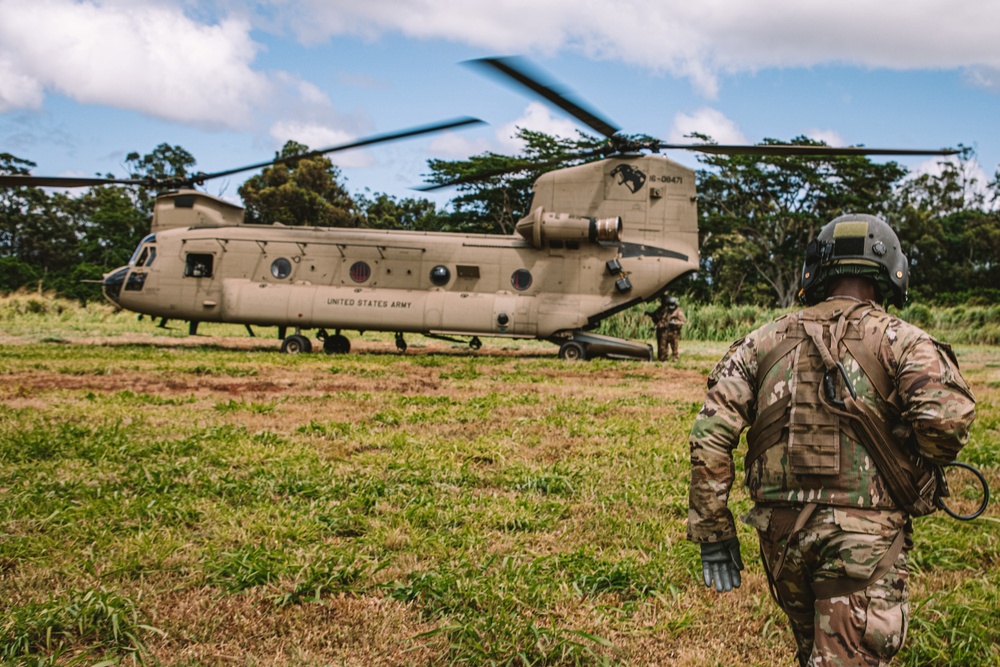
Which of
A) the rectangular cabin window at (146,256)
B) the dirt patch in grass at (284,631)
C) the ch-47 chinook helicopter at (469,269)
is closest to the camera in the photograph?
the dirt patch in grass at (284,631)

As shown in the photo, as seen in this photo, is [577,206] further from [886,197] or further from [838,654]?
[886,197]

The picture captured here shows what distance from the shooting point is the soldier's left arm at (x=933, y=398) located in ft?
7.38

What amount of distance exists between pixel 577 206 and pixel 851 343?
12942 millimetres

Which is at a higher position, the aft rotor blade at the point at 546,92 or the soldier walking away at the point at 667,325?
the aft rotor blade at the point at 546,92

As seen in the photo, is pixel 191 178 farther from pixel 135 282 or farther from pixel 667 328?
pixel 667 328

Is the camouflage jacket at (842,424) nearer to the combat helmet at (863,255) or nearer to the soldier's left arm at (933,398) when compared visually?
the soldier's left arm at (933,398)

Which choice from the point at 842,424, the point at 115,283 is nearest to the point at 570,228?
the point at 115,283

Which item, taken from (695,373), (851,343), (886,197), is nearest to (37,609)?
(851,343)

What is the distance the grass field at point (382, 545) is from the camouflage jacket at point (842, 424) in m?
1.04

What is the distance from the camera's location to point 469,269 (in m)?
15.5

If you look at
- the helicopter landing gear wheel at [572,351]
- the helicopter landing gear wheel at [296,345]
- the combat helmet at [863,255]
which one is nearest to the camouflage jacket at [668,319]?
the helicopter landing gear wheel at [572,351]

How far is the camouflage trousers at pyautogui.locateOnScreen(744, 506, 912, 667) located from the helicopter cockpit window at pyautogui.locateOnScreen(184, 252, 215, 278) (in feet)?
50.4

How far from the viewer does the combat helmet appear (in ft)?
8.59

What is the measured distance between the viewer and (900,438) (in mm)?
2426
